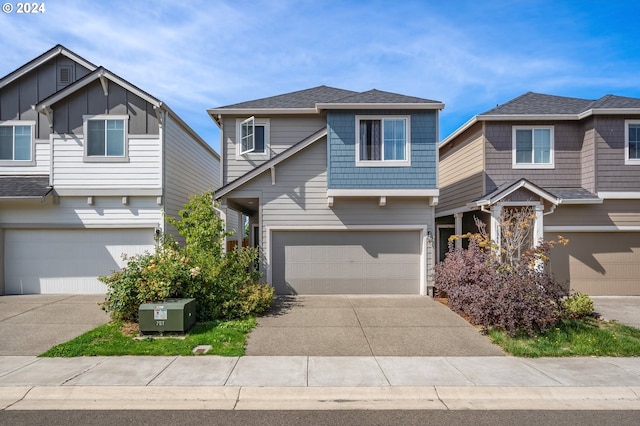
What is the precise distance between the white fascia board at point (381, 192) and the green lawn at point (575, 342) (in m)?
4.69

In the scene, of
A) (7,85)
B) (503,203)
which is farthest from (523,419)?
(7,85)

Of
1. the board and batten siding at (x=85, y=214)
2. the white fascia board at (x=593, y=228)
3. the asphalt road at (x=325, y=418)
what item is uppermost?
the board and batten siding at (x=85, y=214)

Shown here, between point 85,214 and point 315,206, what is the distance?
7.68m

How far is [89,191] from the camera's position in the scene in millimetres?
11984

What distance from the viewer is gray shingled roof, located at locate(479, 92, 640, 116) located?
41.7ft

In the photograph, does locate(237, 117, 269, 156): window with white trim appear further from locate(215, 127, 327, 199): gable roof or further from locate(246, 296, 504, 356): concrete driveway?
locate(246, 296, 504, 356): concrete driveway

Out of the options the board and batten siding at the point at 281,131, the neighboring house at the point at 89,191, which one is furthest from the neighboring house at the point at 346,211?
the neighboring house at the point at 89,191

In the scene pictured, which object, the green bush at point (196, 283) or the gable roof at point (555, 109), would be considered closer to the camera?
the green bush at point (196, 283)

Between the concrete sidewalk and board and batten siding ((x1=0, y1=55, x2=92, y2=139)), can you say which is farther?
board and batten siding ((x1=0, y1=55, x2=92, y2=139))

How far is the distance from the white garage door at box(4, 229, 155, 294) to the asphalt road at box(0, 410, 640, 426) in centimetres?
802

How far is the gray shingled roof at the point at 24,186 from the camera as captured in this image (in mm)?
11484

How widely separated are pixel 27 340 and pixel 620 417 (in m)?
10.4

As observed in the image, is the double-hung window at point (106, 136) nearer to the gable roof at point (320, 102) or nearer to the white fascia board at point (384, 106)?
the gable roof at point (320, 102)

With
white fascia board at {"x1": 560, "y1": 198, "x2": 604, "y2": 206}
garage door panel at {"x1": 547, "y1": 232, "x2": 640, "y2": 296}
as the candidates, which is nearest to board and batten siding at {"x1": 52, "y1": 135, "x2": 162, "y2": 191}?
white fascia board at {"x1": 560, "y1": 198, "x2": 604, "y2": 206}
